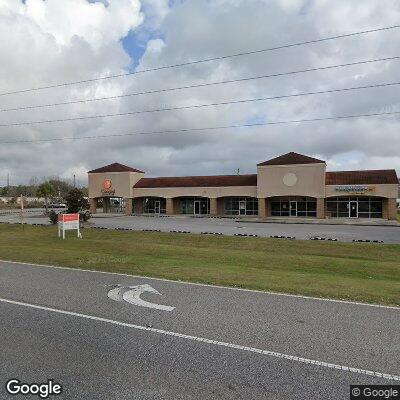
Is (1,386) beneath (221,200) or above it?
beneath

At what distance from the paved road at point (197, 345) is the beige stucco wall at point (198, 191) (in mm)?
40347

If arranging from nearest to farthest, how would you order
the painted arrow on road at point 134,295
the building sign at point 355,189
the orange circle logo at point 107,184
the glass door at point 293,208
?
1. the painted arrow on road at point 134,295
2. the building sign at point 355,189
3. the glass door at point 293,208
4. the orange circle logo at point 107,184

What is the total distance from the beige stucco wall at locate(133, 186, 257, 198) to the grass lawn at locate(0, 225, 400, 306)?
24269 millimetres

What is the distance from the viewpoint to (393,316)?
21.7 feet

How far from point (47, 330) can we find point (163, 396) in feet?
9.06

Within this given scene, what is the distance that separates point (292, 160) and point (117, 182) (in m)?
25.1

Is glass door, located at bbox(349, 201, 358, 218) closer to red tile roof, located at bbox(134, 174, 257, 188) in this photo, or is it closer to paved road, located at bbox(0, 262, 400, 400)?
red tile roof, located at bbox(134, 174, 257, 188)

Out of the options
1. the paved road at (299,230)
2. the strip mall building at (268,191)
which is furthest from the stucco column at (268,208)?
the paved road at (299,230)

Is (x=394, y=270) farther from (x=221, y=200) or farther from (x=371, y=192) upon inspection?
(x=221, y=200)

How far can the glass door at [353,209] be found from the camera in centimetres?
4472

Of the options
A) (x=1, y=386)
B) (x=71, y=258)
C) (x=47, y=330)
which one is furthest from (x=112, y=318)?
(x=71, y=258)

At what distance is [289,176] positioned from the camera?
148 feet

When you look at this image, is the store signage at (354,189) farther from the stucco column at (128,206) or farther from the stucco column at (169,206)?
the stucco column at (128,206)

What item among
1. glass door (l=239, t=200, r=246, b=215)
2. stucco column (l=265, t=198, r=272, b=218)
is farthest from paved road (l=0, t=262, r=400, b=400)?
glass door (l=239, t=200, r=246, b=215)
